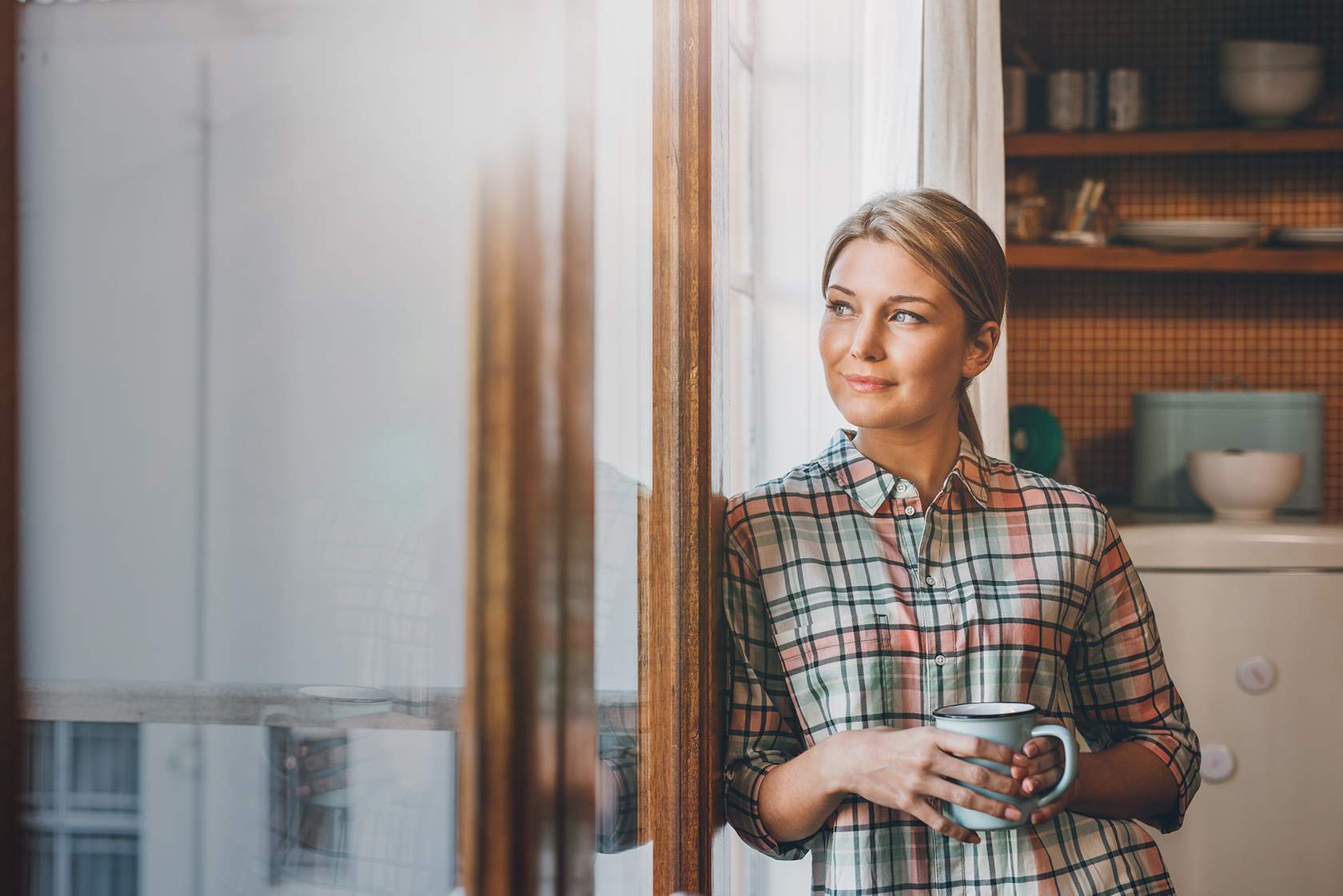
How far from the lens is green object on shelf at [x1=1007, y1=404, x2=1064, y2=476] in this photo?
2.24m

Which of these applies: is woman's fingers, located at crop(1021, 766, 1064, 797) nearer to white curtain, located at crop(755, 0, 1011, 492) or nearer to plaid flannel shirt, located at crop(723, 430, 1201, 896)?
plaid flannel shirt, located at crop(723, 430, 1201, 896)

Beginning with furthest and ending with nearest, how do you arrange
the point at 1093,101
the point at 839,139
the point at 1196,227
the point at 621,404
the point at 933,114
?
the point at 1093,101, the point at 1196,227, the point at 839,139, the point at 933,114, the point at 621,404

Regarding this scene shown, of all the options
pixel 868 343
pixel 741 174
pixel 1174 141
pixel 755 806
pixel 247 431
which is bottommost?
pixel 755 806

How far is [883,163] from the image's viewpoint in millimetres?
1447

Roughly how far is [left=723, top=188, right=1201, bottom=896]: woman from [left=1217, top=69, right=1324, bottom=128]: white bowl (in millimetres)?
1869

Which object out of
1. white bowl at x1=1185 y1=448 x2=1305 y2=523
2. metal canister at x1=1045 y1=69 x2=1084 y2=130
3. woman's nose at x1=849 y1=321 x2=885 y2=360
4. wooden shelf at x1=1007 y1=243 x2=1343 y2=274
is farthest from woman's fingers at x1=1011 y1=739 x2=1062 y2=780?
metal canister at x1=1045 y1=69 x2=1084 y2=130

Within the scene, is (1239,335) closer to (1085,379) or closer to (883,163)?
(1085,379)

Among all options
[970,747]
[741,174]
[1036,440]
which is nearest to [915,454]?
[970,747]

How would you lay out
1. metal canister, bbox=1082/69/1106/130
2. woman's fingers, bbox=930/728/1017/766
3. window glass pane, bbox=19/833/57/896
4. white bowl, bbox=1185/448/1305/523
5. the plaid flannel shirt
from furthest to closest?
1. metal canister, bbox=1082/69/1106/130
2. white bowl, bbox=1185/448/1305/523
3. the plaid flannel shirt
4. woman's fingers, bbox=930/728/1017/766
5. window glass pane, bbox=19/833/57/896

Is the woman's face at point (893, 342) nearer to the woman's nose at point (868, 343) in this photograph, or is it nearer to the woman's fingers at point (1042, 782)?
the woman's nose at point (868, 343)

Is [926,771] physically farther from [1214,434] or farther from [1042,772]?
[1214,434]

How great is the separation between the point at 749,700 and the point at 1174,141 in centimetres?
206

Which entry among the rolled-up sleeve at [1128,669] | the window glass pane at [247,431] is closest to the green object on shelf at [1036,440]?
the rolled-up sleeve at [1128,669]

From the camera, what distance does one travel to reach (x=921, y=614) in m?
0.90
